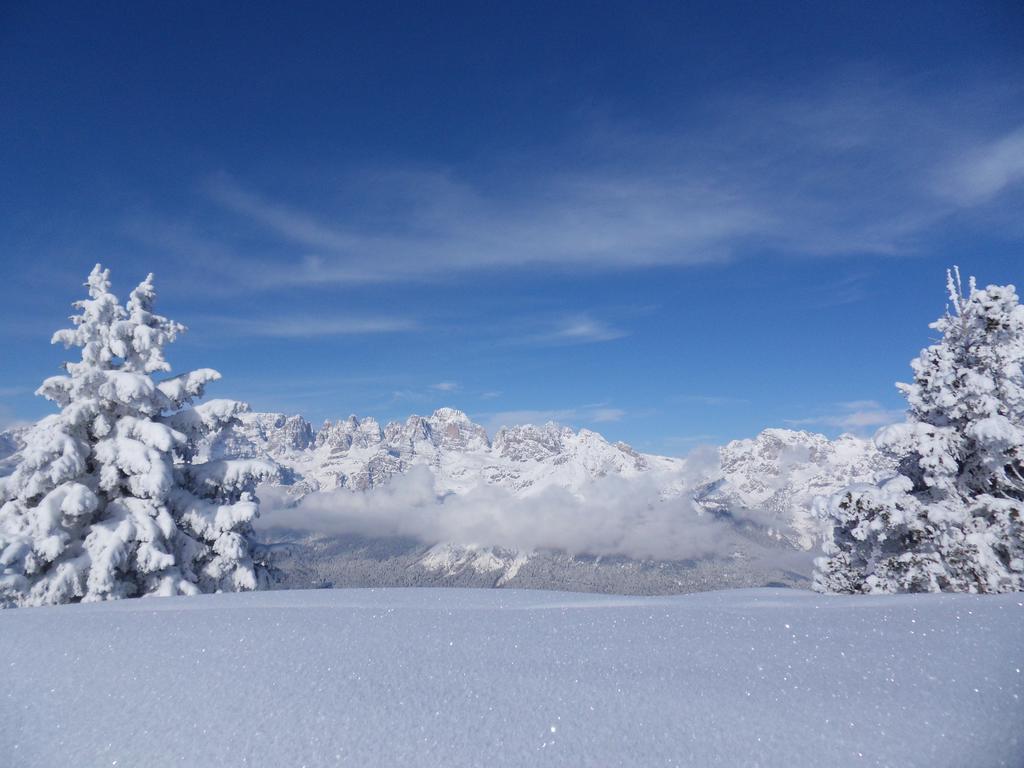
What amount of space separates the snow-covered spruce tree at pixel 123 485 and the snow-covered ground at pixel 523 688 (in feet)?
35.3

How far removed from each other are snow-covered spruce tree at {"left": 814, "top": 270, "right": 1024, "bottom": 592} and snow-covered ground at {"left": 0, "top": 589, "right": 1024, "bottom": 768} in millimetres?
11061

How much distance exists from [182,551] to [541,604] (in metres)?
13.1

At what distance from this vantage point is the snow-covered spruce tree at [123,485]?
41.8 feet

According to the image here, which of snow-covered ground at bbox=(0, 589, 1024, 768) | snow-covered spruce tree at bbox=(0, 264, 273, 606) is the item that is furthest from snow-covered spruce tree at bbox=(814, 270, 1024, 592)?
snow-covered spruce tree at bbox=(0, 264, 273, 606)

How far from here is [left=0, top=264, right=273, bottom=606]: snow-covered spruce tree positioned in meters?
12.7

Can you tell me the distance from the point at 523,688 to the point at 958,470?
15.6 m

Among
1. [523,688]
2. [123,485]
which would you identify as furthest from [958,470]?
[123,485]

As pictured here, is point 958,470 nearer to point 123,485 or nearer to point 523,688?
point 523,688

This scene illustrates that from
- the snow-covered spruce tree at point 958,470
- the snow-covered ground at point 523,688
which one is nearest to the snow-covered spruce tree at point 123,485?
the snow-covered ground at point 523,688

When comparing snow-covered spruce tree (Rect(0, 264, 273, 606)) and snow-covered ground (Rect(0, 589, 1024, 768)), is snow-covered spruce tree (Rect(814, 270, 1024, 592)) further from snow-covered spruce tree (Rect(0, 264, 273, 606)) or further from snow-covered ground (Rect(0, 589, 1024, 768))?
snow-covered spruce tree (Rect(0, 264, 273, 606))

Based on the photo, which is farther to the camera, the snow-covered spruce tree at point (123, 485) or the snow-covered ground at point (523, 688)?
the snow-covered spruce tree at point (123, 485)

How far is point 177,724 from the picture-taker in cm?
271

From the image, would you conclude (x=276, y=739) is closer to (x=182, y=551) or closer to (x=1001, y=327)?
(x=182, y=551)

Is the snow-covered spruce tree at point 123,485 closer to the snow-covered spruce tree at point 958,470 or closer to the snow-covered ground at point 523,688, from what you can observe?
the snow-covered ground at point 523,688
